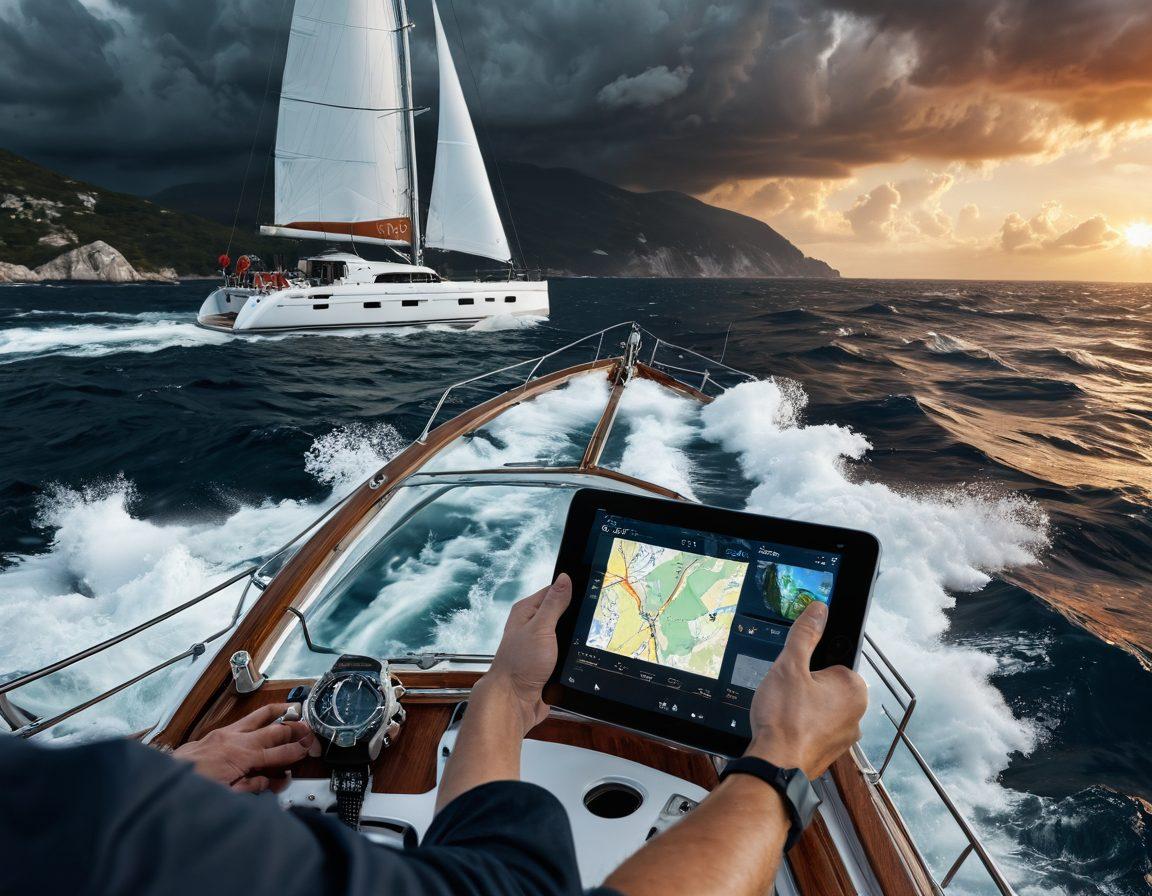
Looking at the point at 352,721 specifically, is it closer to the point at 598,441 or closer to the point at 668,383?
the point at 598,441

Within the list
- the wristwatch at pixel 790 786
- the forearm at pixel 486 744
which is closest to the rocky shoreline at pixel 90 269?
the forearm at pixel 486 744

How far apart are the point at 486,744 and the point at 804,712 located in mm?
517

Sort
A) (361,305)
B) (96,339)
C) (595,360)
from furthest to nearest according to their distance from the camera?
(361,305) → (96,339) → (595,360)

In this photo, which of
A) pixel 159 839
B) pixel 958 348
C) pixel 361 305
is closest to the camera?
pixel 159 839

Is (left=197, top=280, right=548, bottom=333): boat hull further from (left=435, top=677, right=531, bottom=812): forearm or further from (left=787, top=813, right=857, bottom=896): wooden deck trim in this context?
(left=787, top=813, right=857, bottom=896): wooden deck trim

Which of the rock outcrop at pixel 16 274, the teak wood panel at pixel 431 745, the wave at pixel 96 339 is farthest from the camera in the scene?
the rock outcrop at pixel 16 274

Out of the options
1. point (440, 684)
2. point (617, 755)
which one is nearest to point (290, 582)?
point (440, 684)

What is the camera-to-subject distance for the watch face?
149cm

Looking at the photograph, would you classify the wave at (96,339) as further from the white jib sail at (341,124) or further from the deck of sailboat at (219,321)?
the white jib sail at (341,124)

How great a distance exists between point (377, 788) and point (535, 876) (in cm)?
114

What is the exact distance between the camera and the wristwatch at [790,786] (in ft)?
2.56

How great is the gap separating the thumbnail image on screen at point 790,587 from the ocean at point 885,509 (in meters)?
1.80

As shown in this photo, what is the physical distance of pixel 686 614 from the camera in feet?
4.66

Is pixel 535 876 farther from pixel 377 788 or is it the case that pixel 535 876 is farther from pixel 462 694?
pixel 462 694
